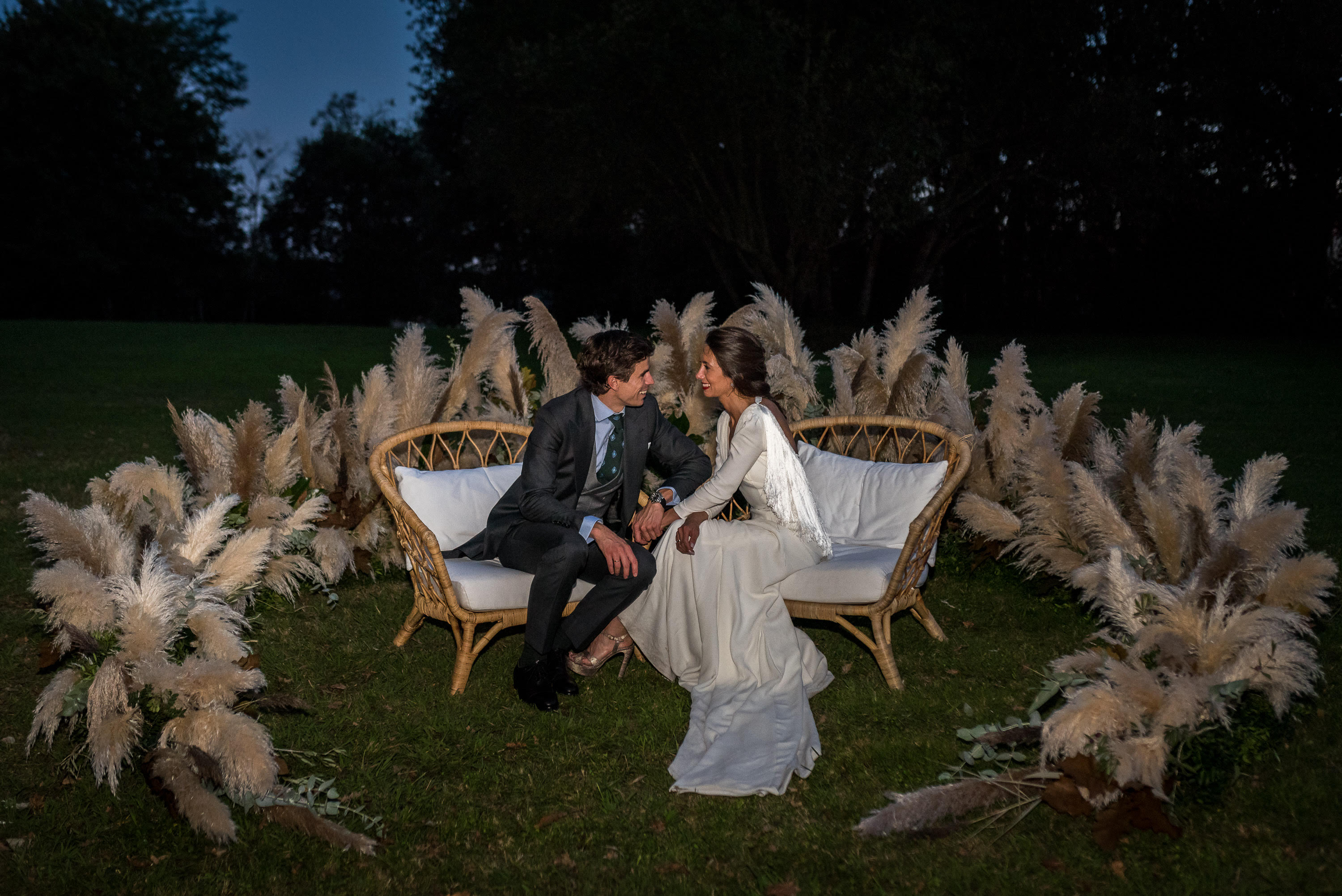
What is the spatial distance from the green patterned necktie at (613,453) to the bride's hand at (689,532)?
0.42 metres

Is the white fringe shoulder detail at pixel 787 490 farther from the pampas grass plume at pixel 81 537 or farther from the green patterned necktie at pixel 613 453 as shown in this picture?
the pampas grass plume at pixel 81 537

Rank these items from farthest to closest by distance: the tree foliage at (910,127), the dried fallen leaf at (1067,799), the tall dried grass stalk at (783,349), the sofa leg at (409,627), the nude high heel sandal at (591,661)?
the tree foliage at (910,127), the tall dried grass stalk at (783,349), the sofa leg at (409,627), the nude high heel sandal at (591,661), the dried fallen leaf at (1067,799)

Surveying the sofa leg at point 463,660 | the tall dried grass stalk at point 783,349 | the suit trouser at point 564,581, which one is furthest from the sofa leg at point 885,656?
the tall dried grass stalk at point 783,349

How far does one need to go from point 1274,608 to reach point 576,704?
225 cm

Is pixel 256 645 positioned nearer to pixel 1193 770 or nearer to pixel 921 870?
pixel 921 870

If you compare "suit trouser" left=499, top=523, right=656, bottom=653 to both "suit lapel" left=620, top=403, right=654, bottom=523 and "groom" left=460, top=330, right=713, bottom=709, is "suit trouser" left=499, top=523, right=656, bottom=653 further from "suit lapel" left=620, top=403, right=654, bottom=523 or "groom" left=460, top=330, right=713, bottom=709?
"suit lapel" left=620, top=403, right=654, bottom=523

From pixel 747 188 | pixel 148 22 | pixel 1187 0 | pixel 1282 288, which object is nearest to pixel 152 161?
pixel 148 22

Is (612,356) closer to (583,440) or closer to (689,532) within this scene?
(583,440)

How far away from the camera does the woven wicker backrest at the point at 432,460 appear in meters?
3.73

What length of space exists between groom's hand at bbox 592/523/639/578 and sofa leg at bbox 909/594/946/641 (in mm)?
1204

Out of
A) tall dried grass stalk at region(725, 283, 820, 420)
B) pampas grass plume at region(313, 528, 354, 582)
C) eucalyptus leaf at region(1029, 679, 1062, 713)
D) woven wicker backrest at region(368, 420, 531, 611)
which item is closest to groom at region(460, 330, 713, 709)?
woven wicker backrest at region(368, 420, 531, 611)

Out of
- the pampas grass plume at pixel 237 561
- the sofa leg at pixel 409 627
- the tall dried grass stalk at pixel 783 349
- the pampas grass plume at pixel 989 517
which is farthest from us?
the tall dried grass stalk at pixel 783 349

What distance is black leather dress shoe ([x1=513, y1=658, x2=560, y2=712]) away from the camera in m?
3.73

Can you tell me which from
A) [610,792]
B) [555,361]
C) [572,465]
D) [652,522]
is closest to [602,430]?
[572,465]
